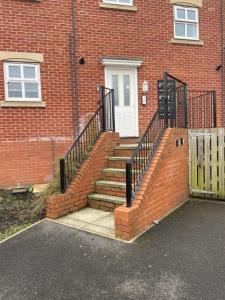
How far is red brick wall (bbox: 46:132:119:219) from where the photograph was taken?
5.22 m

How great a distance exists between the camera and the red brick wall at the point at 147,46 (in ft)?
27.8

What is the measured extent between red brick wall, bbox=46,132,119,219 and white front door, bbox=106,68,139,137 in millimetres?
2177

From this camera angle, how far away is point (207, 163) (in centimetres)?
662

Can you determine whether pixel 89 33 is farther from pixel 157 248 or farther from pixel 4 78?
pixel 157 248

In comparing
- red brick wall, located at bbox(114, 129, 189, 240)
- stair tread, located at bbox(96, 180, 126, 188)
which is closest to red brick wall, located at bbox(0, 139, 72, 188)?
stair tread, located at bbox(96, 180, 126, 188)

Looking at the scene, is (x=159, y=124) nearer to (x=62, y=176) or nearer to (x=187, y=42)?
(x=62, y=176)

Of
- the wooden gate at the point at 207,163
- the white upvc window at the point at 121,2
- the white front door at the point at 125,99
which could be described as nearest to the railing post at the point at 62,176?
the wooden gate at the point at 207,163

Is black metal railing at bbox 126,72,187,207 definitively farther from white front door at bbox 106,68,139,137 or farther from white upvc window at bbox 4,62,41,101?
white upvc window at bbox 4,62,41,101

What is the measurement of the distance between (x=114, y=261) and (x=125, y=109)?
5985mm

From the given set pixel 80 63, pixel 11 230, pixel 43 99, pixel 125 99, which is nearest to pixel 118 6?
pixel 80 63

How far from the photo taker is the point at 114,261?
3.67 meters

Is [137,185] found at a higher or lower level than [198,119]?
lower

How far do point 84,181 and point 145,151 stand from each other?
1417 mm

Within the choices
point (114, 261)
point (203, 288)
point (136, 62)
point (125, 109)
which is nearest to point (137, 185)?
point (114, 261)
